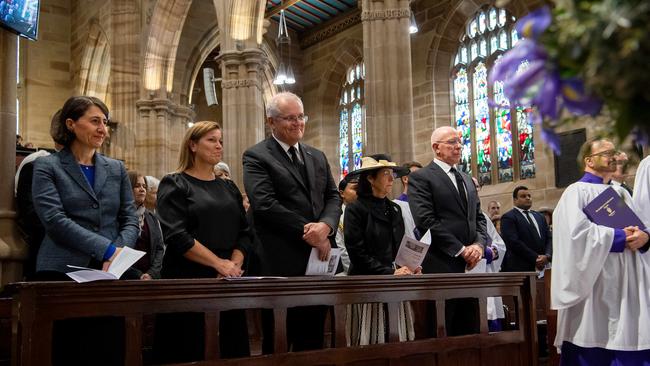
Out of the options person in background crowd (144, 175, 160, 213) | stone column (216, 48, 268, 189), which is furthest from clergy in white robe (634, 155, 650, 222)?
stone column (216, 48, 268, 189)

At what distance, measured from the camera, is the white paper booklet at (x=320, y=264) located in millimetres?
3569

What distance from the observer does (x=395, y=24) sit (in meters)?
9.64

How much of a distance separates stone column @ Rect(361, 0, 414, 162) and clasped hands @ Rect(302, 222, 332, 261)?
5970 mm

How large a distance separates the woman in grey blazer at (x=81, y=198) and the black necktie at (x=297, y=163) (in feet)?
2.94

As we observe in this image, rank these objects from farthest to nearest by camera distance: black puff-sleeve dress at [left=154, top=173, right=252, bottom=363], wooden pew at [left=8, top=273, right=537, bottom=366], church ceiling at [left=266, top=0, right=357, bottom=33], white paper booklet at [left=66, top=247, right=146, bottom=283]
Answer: church ceiling at [left=266, top=0, right=357, bottom=33]
black puff-sleeve dress at [left=154, top=173, right=252, bottom=363]
white paper booklet at [left=66, top=247, right=146, bottom=283]
wooden pew at [left=8, top=273, right=537, bottom=366]

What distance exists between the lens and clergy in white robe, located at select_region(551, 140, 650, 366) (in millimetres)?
3805

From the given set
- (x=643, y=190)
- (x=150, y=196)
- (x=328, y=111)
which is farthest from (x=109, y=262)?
(x=328, y=111)

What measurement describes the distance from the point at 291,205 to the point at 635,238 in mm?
1839

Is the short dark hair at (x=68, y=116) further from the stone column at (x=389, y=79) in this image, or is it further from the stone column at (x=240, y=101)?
the stone column at (x=240, y=101)

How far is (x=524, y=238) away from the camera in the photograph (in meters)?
7.30

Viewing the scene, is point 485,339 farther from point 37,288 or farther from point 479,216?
point 37,288

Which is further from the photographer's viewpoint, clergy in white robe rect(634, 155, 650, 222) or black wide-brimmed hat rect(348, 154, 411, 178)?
black wide-brimmed hat rect(348, 154, 411, 178)

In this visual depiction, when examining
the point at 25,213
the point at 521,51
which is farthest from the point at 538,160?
the point at 521,51

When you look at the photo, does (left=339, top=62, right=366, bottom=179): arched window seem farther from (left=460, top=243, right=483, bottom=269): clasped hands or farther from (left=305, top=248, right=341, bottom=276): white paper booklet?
(left=305, top=248, right=341, bottom=276): white paper booklet
